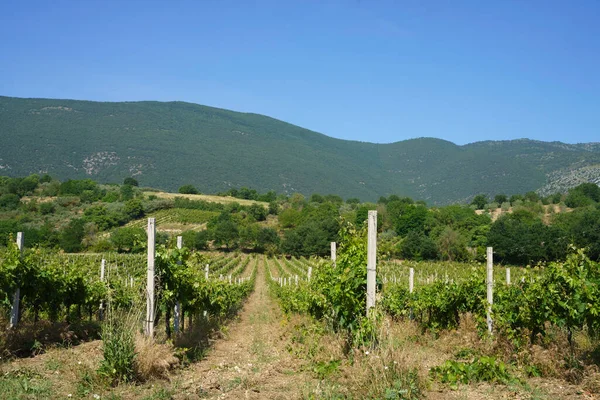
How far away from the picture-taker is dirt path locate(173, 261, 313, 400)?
619 cm

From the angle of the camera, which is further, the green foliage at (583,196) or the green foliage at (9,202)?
the green foliage at (583,196)

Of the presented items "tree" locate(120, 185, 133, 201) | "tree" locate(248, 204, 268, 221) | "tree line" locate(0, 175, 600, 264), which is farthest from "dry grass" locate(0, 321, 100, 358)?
"tree" locate(120, 185, 133, 201)

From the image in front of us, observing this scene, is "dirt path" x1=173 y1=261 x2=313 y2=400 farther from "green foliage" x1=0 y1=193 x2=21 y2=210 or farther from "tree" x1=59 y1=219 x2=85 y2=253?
"green foliage" x1=0 y1=193 x2=21 y2=210

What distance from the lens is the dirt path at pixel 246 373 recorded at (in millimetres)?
6188

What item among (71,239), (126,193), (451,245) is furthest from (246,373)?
(126,193)

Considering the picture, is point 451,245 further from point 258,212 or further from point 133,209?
point 133,209

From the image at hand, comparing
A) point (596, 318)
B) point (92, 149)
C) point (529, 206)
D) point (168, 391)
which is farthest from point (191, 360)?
point (92, 149)

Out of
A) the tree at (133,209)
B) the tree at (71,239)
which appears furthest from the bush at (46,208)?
the tree at (71,239)

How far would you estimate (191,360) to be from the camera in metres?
8.55

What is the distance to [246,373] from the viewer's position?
7.43 meters

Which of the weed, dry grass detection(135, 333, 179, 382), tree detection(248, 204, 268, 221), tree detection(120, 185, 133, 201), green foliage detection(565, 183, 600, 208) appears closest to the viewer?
the weed

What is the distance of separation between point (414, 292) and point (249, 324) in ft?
17.7

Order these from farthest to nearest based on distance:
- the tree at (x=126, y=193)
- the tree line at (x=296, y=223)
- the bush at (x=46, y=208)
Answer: the tree at (x=126, y=193), the bush at (x=46, y=208), the tree line at (x=296, y=223)

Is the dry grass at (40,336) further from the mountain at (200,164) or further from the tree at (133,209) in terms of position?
the mountain at (200,164)
